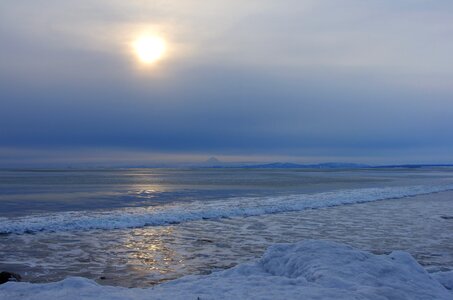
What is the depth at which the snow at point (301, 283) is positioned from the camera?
8227mm

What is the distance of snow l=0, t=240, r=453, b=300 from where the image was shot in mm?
8227

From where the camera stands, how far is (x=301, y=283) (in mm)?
9047

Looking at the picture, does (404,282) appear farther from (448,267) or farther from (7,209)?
(7,209)

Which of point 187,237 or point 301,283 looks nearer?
point 301,283

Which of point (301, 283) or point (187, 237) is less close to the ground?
point (301, 283)


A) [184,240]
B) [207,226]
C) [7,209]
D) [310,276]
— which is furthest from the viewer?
[7,209]

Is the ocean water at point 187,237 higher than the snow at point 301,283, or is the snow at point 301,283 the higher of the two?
the snow at point 301,283

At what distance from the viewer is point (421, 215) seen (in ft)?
86.4

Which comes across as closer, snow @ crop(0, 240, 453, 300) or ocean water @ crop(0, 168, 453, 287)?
snow @ crop(0, 240, 453, 300)

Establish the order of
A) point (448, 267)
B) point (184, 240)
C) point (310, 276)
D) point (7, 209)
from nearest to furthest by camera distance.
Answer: point (310, 276), point (448, 267), point (184, 240), point (7, 209)

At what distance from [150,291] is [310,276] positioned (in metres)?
3.36

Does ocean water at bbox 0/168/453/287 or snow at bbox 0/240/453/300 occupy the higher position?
snow at bbox 0/240/453/300

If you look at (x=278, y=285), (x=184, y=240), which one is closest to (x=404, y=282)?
(x=278, y=285)

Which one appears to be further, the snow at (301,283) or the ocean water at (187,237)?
the ocean water at (187,237)
